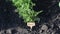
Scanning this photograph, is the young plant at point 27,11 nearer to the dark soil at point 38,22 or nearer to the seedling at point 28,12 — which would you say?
the seedling at point 28,12

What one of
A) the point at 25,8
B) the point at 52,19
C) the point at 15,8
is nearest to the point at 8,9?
the point at 15,8

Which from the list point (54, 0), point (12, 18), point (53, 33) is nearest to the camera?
point (53, 33)

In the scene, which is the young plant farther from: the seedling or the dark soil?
the dark soil

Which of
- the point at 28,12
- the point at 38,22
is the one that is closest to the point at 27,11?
the point at 28,12

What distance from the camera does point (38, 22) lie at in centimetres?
396

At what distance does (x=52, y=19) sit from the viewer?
406 cm

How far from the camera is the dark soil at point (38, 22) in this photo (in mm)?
3828

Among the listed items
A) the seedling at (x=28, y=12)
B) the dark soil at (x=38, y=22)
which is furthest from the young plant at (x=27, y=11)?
the dark soil at (x=38, y=22)

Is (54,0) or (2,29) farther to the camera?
(54,0)

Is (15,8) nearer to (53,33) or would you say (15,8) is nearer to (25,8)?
(25,8)

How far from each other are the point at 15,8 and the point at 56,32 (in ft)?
3.14

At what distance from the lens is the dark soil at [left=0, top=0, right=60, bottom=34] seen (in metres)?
3.83

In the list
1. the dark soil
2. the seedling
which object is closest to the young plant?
the seedling

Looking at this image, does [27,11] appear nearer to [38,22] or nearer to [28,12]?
[28,12]
